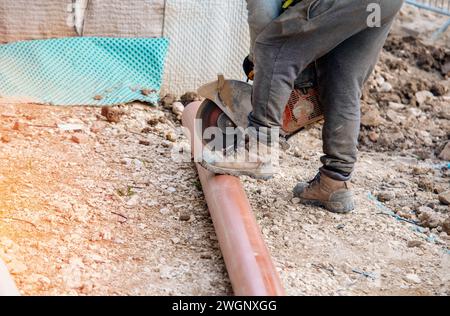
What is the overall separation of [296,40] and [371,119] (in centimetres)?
248

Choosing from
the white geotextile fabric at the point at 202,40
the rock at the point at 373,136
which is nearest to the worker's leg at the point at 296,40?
the white geotextile fabric at the point at 202,40

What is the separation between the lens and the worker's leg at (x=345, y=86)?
440 cm

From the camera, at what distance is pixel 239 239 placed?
12.7ft

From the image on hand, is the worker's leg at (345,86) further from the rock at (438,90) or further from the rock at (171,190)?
the rock at (438,90)

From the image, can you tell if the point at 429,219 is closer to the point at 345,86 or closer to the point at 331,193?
the point at 331,193

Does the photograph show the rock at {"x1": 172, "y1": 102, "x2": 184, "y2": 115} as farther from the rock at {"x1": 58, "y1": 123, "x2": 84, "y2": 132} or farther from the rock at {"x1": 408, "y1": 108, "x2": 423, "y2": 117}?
the rock at {"x1": 408, "y1": 108, "x2": 423, "y2": 117}

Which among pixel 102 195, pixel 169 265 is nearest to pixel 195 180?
pixel 102 195

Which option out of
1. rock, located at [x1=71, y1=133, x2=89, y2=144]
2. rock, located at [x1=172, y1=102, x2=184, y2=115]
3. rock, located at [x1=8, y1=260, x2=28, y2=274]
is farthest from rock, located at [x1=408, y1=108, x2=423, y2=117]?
rock, located at [x1=8, y1=260, x2=28, y2=274]

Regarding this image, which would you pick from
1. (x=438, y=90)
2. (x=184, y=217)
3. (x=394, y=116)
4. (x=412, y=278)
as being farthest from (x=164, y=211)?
(x=438, y=90)

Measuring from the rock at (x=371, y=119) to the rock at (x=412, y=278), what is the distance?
2465 millimetres

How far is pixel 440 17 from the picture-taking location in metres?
9.17

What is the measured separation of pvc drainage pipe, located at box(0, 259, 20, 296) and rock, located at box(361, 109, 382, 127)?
3728 millimetres

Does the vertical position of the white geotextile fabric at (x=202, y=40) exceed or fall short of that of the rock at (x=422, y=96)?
it exceeds it
